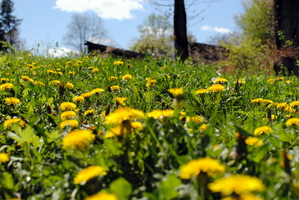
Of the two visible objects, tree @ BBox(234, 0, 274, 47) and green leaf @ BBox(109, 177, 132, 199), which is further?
tree @ BBox(234, 0, 274, 47)

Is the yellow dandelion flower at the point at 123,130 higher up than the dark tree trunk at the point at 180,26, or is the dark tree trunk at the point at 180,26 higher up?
the dark tree trunk at the point at 180,26

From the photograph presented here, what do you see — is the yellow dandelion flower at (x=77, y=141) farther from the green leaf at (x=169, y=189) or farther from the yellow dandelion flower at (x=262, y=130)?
the yellow dandelion flower at (x=262, y=130)

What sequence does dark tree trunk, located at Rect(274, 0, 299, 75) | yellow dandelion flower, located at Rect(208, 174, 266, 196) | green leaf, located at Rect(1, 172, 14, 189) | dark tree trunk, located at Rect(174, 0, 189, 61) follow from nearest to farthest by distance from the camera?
yellow dandelion flower, located at Rect(208, 174, 266, 196), green leaf, located at Rect(1, 172, 14, 189), dark tree trunk, located at Rect(274, 0, 299, 75), dark tree trunk, located at Rect(174, 0, 189, 61)

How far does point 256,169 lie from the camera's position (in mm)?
1088

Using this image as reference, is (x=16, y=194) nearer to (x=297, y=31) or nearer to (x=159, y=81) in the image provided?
(x=159, y=81)

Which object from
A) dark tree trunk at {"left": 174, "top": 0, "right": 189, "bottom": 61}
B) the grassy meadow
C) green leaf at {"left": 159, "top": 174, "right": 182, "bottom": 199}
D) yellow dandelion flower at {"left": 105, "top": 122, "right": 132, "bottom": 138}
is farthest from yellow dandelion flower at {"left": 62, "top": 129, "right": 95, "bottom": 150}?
dark tree trunk at {"left": 174, "top": 0, "right": 189, "bottom": 61}

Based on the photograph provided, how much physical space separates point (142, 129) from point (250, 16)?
31829 mm

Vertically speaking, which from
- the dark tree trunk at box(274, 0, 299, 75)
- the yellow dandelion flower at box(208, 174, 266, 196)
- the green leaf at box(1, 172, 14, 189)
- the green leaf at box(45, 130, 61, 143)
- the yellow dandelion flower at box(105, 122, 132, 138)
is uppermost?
the dark tree trunk at box(274, 0, 299, 75)

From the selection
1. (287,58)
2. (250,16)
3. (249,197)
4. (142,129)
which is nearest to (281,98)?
(142,129)

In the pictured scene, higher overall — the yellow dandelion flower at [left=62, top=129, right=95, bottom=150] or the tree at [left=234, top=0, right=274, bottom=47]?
the tree at [left=234, top=0, right=274, bottom=47]

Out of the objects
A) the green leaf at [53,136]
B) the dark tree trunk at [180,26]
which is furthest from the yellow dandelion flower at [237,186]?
the dark tree trunk at [180,26]

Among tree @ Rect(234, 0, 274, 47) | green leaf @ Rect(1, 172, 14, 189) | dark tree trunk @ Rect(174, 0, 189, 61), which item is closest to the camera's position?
green leaf @ Rect(1, 172, 14, 189)

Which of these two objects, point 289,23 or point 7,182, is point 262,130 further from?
point 289,23

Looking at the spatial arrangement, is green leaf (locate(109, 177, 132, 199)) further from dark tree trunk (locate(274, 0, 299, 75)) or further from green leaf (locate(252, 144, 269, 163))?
dark tree trunk (locate(274, 0, 299, 75))
